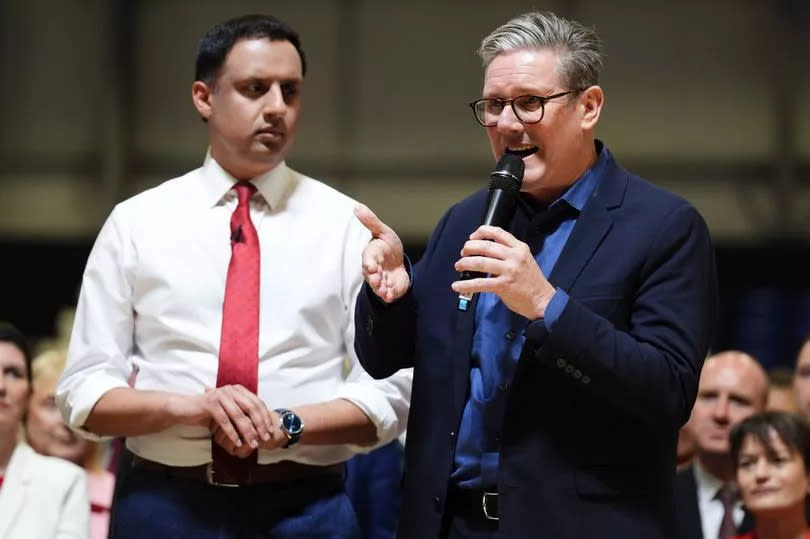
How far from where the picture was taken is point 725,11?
7.92 m

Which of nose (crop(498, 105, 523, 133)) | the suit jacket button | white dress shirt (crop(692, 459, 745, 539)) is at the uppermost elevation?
nose (crop(498, 105, 523, 133))

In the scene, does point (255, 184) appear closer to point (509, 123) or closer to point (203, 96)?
point (203, 96)

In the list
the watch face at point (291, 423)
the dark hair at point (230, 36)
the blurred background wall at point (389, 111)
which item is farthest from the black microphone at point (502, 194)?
the blurred background wall at point (389, 111)

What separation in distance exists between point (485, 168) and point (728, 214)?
59.6 inches

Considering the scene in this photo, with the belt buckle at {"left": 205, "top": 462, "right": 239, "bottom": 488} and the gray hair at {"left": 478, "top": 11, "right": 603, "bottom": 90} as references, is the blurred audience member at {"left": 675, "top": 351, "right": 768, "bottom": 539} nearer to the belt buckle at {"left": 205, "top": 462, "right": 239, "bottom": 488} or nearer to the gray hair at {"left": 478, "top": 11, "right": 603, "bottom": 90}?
the belt buckle at {"left": 205, "top": 462, "right": 239, "bottom": 488}

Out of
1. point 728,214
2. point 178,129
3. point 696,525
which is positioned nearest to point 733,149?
point 728,214

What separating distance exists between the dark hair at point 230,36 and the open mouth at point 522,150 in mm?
696

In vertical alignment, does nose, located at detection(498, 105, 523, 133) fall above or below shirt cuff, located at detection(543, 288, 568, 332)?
above

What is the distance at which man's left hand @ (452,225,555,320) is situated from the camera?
1.99 m

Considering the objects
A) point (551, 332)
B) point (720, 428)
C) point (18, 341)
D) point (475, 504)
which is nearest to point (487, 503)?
point (475, 504)

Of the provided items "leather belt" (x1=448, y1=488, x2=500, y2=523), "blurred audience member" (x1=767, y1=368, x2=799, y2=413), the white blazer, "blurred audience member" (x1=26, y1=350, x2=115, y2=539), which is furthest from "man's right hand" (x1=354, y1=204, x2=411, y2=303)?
"blurred audience member" (x1=767, y1=368, x2=799, y2=413)

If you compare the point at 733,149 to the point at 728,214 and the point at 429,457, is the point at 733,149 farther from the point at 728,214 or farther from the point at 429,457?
the point at 429,457

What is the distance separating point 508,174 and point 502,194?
4cm

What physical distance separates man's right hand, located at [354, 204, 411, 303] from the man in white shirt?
32 centimetres
